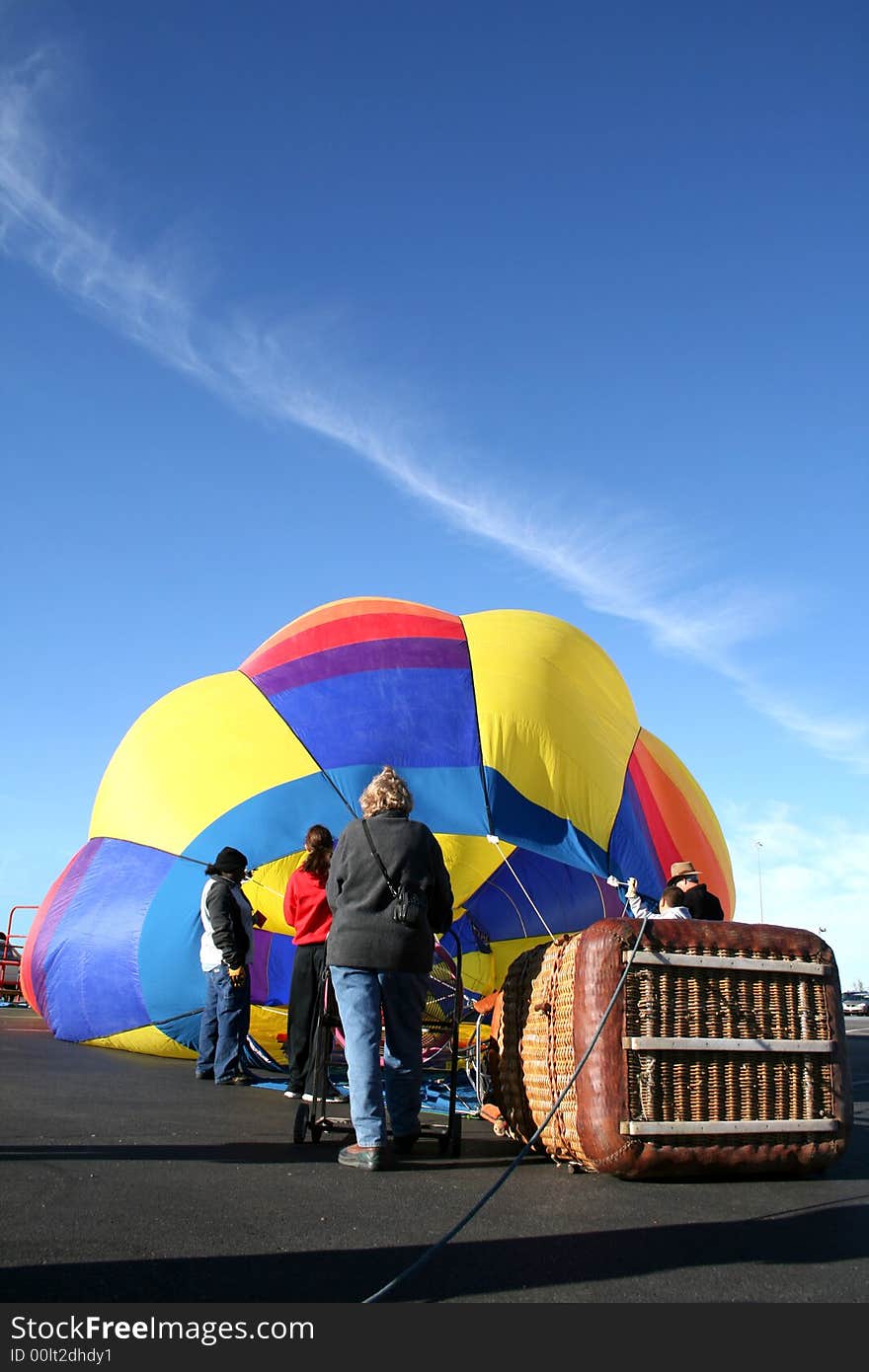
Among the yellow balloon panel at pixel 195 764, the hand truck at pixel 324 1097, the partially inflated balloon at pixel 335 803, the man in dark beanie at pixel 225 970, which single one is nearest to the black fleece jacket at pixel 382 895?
the hand truck at pixel 324 1097

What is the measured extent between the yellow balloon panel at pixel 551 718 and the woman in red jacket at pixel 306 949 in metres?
2.18

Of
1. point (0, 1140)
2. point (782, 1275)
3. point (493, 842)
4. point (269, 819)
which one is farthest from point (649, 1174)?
point (269, 819)

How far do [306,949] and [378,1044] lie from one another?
7.52 ft

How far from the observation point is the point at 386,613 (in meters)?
10.2

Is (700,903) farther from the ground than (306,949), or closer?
farther from the ground

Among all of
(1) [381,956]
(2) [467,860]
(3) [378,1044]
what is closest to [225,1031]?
(2) [467,860]

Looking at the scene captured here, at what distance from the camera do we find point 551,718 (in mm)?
9320

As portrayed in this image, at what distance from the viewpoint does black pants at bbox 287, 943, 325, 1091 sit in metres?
6.84

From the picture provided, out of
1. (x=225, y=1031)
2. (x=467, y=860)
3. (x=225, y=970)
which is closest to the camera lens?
(x=225, y=1031)

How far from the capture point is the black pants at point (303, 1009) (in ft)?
22.4

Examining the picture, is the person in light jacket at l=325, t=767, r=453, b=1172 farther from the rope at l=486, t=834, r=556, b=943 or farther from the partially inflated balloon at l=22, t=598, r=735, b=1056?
the partially inflated balloon at l=22, t=598, r=735, b=1056

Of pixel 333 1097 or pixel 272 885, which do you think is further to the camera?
pixel 272 885

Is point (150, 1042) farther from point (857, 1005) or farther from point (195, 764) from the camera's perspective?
point (857, 1005)
